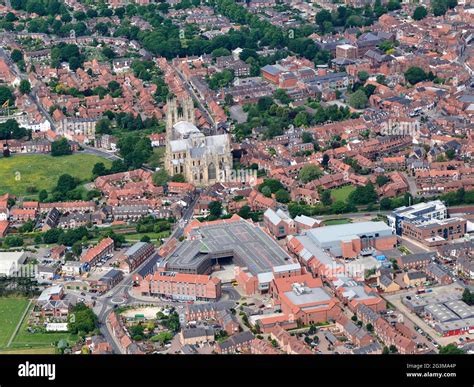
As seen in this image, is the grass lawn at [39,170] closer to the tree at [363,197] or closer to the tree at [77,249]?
the tree at [77,249]

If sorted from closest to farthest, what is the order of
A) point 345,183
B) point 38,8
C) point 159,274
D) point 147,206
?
1. point 159,274
2. point 147,206
3. point 345,183
4. point 38,8

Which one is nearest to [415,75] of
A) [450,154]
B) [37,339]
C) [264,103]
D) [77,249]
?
[264,103]

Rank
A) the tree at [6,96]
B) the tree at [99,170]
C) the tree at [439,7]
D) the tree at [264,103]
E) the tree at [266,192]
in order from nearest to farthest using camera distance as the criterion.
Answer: the tree at [266,192], the tree at [99,170], the tree at [264,103], the tree at [6,96], the tree at [439,7]

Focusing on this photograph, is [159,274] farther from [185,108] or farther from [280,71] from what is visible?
[280,71]

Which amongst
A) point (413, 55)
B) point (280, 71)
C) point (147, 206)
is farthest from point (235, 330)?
point (413, 55)

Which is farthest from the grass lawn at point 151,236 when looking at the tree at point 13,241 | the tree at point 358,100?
the tree at point 358,100

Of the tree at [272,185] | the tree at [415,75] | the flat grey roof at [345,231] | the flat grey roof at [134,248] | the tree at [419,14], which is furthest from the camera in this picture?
the tree at [419,14]

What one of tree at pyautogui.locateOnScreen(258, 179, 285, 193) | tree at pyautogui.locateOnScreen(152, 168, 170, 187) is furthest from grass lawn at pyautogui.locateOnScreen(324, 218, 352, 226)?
tree at pyautogui.locateOnScreen(152, 168, 170, 187)
